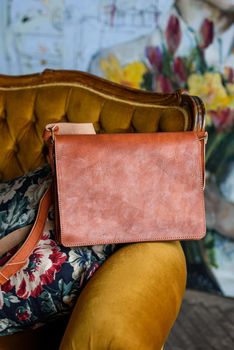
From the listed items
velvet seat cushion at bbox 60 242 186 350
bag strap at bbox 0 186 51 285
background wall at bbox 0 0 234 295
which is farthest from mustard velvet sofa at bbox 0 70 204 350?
background wall at bbox 0 0 234 295

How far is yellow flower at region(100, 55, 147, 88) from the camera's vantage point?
80.7 inches

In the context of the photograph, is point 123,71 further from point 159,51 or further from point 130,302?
point 130,302

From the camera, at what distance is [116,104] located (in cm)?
154

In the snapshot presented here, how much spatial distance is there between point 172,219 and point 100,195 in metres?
0.18

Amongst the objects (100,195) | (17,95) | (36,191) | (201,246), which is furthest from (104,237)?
(201,246)

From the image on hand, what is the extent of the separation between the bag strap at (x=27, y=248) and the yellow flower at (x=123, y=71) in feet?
3.09

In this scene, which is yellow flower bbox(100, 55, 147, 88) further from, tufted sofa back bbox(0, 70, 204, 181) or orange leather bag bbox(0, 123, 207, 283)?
orange leather bag bbox(0, 123, 207, 283)

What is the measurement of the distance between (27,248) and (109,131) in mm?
499

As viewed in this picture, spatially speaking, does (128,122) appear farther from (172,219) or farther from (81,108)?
(172,219)

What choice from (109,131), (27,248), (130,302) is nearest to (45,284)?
(27,248)

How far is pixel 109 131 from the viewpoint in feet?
5.03

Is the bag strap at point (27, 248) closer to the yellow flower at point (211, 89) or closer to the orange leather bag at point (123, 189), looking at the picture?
the orange leather bag at point (123, 189)

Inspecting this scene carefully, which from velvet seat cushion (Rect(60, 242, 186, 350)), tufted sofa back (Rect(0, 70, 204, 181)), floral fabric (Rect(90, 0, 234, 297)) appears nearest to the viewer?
velvet seat cushion (Rect(60, 242, 186, 350))

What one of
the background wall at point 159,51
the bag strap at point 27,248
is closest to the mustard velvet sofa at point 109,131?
the bag strap at point 27,248
